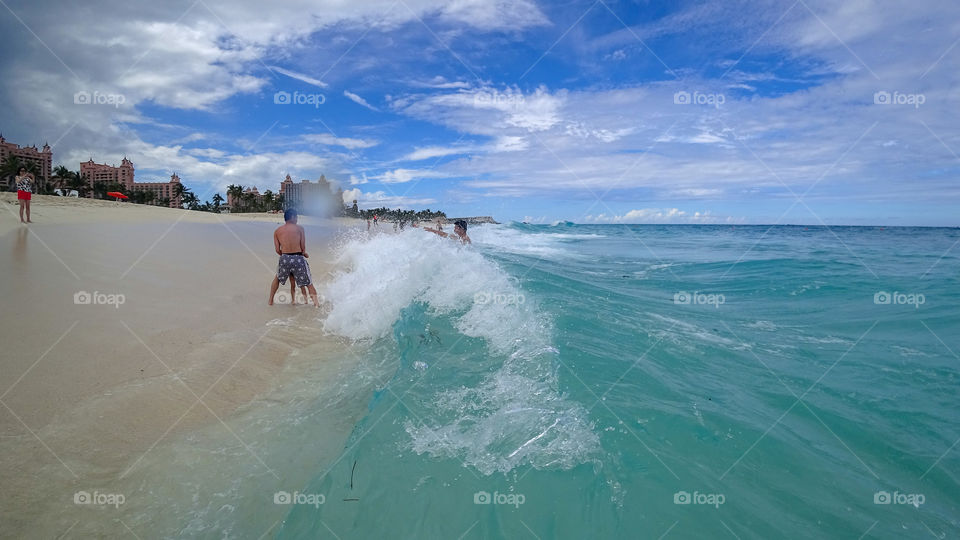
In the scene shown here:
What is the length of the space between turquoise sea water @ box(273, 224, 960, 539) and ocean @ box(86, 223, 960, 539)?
0.02m

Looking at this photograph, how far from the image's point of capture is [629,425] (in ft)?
12.2

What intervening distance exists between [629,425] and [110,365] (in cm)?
554

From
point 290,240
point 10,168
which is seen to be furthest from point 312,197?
point 290,240

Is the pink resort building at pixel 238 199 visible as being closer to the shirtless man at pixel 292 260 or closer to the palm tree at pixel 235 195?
the palm tree at pixel 235 195

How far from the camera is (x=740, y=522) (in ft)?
8.98

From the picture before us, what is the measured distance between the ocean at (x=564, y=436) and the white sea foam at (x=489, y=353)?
28mm

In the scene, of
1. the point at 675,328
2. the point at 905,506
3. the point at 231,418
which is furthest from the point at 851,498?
the point at 231,418

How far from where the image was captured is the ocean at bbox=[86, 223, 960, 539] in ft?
9.02

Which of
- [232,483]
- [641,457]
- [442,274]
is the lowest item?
[232,483]

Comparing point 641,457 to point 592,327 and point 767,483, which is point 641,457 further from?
point 592,327

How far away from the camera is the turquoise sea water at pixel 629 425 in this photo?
2771mm

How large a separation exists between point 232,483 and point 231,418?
3.48 feet

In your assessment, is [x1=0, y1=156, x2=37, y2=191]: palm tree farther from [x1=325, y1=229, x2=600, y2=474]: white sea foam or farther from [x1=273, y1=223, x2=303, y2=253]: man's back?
[x1=325, y1=229, x2=600, y2=474]: white sea foam

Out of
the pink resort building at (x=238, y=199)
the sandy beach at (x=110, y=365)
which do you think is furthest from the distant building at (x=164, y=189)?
the sandy beach at (x=110, y=365)
